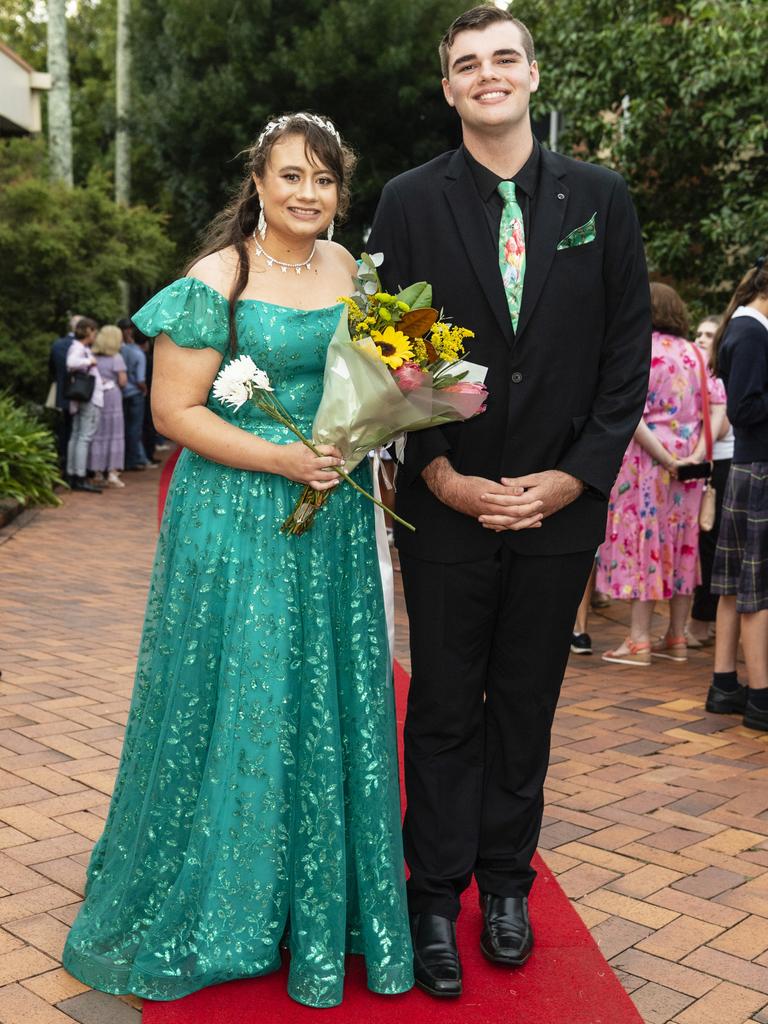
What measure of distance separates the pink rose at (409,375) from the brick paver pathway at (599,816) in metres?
1.66

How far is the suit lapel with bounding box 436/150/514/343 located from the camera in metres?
3.07

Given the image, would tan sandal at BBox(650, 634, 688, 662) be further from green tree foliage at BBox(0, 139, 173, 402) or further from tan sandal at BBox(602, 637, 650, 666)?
green tree foliage at BBox(0, 139, 173, 402)

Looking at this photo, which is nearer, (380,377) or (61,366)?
(380,377)

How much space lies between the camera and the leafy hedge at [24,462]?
12484mm

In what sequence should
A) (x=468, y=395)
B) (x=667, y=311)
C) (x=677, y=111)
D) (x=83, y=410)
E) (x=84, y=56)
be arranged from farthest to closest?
(x=84, y=56), (x=83, y=410), (x=677, y=111), (x=667, y=311), (x=468, y=395)

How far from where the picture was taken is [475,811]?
10.8 feet

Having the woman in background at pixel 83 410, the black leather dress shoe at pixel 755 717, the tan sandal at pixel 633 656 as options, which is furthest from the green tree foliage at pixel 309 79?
the black leather dress shoe at pixel 755 717

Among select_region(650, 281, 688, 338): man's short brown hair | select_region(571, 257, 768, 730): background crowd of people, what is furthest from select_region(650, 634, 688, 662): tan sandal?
select_region(650, 281, 688, 338): man's short brown hair

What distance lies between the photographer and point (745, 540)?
5.68m

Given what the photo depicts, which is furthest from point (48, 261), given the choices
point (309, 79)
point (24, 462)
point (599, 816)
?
point (599, 816)

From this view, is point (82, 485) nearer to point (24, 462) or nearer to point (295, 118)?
point (24, 462)

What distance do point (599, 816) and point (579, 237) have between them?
7.58ft

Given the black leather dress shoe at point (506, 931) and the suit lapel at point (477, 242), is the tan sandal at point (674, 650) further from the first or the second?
the suit lapel at point (477, 242)

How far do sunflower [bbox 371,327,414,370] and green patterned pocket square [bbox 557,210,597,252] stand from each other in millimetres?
523
